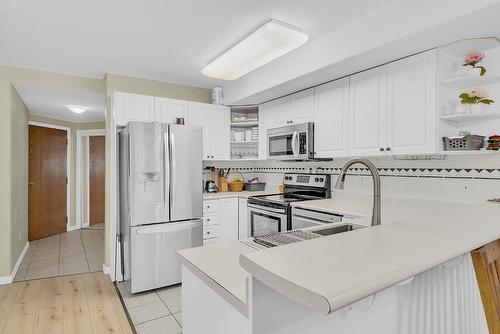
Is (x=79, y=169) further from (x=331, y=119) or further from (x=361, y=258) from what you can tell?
(x=361, y=258)

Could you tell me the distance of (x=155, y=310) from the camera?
8.61 ft

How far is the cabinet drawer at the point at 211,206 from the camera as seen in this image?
3510mm

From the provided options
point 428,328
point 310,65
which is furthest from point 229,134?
point 428,328

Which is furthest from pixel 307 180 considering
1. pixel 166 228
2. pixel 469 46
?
pixel 469 46

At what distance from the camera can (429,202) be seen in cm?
239

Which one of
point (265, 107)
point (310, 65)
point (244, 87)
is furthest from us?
point (265, 107)

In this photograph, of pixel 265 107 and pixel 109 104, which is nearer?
pixel 109 104

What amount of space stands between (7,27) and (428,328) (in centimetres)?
351

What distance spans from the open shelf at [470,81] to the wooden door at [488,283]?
152 cm

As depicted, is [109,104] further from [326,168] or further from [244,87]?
[326,168]

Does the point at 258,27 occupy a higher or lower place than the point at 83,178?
higher

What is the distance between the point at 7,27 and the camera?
7.83ft

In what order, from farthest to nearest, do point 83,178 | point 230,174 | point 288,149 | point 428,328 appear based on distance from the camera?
point 83,178
point 230,174
point 288,149
point 428,328

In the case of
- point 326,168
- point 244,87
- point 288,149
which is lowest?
point 326,168
